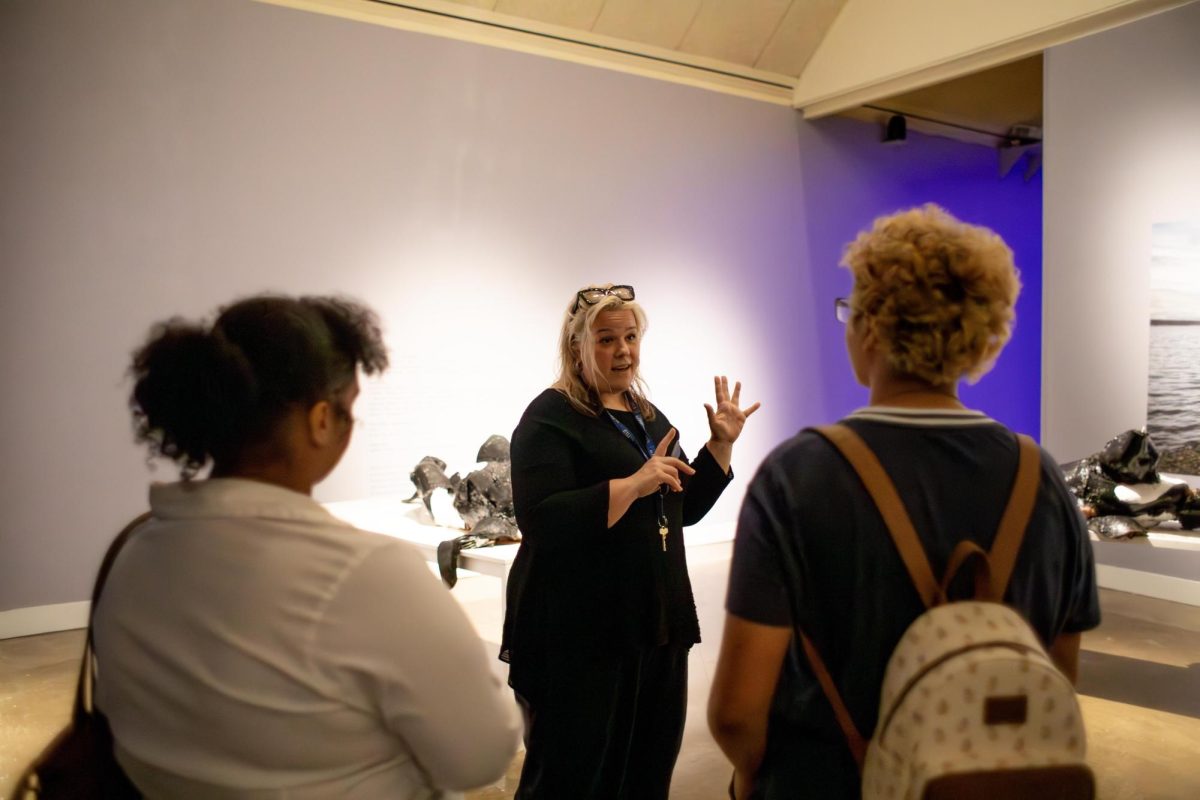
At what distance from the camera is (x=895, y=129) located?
7.75 meters

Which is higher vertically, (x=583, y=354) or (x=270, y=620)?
(x=583, y=354)

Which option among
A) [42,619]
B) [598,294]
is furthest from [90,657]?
[42,619]

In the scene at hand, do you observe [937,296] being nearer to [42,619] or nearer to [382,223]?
[382,223]

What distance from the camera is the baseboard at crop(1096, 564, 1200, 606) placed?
5207 mm

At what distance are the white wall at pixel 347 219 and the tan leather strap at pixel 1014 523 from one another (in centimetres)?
456

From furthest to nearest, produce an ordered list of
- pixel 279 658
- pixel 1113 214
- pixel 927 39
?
pixel 927 39 → pixel 1113 214 → pixel 279 658

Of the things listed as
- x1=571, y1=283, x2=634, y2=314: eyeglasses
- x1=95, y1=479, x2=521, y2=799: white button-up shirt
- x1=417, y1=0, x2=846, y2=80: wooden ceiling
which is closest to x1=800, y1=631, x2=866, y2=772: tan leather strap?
x1=95, y1=479, x2=521, y2=799: white button-up shirt

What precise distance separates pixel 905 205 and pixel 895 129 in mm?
737

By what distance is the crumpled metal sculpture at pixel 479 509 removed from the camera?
10.3 ft

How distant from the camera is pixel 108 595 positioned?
1010 mm

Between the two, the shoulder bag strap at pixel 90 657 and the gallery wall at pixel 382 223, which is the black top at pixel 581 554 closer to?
the shoulder bag strap at pixel 90 657

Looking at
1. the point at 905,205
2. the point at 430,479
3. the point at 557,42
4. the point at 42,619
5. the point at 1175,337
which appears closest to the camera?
the point at 430,479

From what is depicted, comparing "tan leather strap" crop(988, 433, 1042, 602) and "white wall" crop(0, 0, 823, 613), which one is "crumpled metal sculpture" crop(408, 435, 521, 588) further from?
"tan leather strap" crop(988, 433, 1042, 602)

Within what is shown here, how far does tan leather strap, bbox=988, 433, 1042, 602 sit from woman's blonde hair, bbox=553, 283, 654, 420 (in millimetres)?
1170
